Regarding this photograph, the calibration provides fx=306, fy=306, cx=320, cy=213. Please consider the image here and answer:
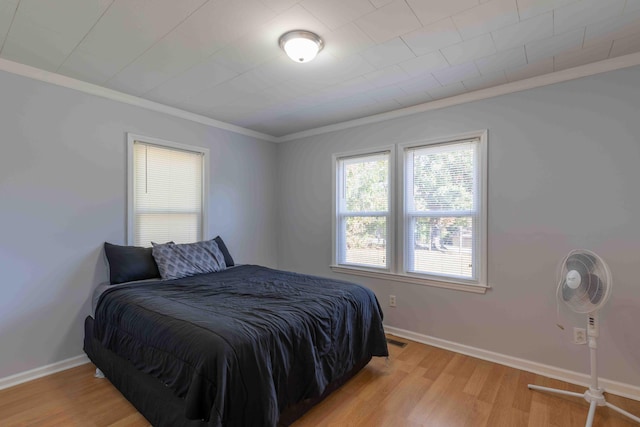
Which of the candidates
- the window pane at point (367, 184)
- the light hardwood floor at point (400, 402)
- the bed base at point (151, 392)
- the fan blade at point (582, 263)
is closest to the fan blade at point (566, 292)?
the fan blade at point (582, 263)

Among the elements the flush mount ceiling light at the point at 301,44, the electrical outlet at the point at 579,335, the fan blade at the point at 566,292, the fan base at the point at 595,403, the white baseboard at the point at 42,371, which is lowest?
the white baseboard at the point at 42,371

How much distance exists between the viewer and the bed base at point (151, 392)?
5.33 ft

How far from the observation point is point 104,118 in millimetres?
2781

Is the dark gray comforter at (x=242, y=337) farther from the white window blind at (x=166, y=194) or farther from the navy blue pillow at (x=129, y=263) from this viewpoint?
the white window blind at (x=166, y=194)

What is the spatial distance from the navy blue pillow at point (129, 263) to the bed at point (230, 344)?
0.43ft

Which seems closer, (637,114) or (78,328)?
(637,114)

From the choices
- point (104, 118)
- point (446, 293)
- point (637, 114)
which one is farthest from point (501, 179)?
point (104, 118)

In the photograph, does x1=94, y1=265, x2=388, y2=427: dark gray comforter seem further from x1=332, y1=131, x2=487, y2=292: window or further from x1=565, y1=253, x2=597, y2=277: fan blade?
x1=565, y1=253, x2=597, y2=277: fan blade

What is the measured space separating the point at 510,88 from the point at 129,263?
12.0ft

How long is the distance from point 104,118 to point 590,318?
4108 millimetres

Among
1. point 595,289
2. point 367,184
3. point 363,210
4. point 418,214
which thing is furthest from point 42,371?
point 595,289

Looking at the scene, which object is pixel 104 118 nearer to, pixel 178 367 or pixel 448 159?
pixel 178 367

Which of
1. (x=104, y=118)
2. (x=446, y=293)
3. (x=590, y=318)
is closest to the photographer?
(x=590, y=318)

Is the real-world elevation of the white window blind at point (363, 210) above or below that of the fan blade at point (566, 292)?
above
